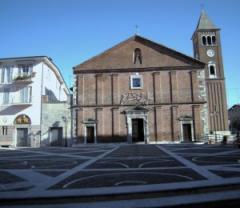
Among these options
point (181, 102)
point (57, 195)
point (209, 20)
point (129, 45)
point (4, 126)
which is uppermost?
point (209, 20)

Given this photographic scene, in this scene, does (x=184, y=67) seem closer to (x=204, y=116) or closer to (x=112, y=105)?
(x=204, y=116)

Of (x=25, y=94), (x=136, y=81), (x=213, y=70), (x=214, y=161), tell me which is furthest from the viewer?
(x=213, y=70)

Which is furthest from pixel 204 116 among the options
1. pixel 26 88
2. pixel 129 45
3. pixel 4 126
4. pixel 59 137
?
pixel 4 126

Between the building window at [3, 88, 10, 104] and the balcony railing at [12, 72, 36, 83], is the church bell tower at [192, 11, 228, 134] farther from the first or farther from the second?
the building window at [3, 88, 10, 104]

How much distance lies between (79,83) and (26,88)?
6.93 metres

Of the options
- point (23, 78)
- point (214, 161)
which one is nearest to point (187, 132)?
point (214, 161)

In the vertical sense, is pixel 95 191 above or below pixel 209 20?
below

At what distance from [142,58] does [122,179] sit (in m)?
25.4

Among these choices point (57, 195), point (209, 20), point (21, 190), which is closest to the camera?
point (57, 195)

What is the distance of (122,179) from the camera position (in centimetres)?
692

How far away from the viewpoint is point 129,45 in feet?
105

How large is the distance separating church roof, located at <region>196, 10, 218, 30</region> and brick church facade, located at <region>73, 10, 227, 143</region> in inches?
784

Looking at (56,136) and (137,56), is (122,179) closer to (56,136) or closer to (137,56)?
(137,56)

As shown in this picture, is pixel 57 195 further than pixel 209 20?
No
